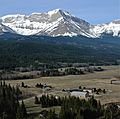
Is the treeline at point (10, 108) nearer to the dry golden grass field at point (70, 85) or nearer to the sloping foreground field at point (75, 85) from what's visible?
the dry golden grass field at point (70, 85)

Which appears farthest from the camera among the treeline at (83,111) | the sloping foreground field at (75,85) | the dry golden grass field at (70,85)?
the sloping foreground field at (75,85)

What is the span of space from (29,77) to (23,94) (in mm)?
57215

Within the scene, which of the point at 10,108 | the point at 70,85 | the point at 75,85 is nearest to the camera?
the point at 10,108

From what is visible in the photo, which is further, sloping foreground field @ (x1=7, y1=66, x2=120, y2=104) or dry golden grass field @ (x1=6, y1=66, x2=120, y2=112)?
sloping foreground field @ (x1=7, y1=66, x2=120, y2=104)

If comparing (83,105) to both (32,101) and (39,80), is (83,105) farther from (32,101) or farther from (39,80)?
(39,80)

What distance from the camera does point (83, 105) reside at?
8106 centimetres

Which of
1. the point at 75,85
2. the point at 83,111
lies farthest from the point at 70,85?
the point at 83,111

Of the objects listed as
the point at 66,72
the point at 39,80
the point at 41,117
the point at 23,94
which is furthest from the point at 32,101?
the point at 66,72

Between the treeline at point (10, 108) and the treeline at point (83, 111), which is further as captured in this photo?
the treeline at point (10, 108)

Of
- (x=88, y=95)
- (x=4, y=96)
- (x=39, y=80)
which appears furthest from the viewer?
(x=39, y=80)

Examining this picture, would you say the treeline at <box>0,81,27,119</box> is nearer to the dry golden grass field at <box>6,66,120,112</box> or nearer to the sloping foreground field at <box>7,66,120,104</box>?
the dry golden grass field at <box>6,66,120,112</box>

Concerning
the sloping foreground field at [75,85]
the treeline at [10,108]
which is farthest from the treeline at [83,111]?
the sloping foreground field at [75,85]

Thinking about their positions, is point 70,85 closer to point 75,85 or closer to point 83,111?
point 75,85

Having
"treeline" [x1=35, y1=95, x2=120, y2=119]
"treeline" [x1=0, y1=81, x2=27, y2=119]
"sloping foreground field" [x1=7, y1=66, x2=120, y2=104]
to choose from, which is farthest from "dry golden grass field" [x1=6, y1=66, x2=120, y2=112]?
"treeline" [x1=35, y1=95, x2=120, y2=119]
